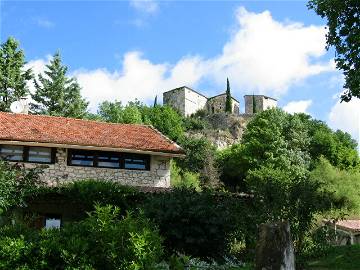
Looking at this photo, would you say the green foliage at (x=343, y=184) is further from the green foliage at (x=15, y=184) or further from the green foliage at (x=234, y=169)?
the green foliage at (x=15, y=184)

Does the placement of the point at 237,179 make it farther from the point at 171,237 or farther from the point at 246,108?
the point at 246,108

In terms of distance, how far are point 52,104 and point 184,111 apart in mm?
47863

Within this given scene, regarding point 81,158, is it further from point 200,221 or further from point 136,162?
point 200,221

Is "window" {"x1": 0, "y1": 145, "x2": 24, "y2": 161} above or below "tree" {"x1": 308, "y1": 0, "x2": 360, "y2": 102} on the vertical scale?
below

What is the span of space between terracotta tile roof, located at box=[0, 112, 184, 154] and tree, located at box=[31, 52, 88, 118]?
26414 mm

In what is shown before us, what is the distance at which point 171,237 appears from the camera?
14.9m

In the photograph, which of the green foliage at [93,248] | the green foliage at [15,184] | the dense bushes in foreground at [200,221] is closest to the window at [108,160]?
the green foliage at [15,184]

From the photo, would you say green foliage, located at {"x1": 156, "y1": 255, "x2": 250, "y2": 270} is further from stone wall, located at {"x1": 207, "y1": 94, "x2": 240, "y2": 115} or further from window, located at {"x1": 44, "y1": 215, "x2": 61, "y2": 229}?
stone wall, located at {"x1": 207, "y1": 94, "x2": 240, "y2": 115}

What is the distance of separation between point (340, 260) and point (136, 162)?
10.2 meters

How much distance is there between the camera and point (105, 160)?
2242 cm

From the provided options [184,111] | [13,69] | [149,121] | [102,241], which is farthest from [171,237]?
[184,111]

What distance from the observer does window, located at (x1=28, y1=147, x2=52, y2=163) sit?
2181cm

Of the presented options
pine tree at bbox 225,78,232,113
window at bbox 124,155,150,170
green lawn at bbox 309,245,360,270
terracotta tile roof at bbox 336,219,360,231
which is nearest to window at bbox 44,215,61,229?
window at bbox 124,155,150,170

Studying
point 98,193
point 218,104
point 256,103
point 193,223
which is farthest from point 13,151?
point 256,103
